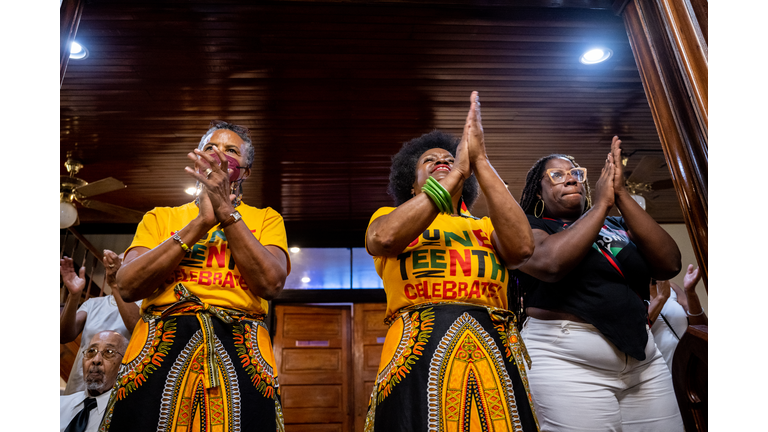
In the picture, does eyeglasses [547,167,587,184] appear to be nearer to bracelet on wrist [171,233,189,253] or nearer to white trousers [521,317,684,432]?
white trousers [521,317,684,432]

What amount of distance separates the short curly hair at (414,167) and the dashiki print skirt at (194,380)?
0.84 m

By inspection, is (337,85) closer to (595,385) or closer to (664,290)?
(664,290)

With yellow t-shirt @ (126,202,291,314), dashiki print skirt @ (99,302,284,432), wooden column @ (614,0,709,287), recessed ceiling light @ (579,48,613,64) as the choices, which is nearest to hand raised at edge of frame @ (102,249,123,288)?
yellow t-shirt @ (126,202,291,314)

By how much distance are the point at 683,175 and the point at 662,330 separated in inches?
87.6

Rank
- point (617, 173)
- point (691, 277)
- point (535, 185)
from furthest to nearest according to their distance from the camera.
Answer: point (691, 277), point (535, 185), point (617, 173)

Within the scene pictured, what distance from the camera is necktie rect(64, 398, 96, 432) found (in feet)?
8.79

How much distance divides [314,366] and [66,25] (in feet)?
18.0

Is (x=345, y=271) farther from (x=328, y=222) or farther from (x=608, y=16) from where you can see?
(x=608, y=16)

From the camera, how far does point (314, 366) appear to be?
6652 millimetres

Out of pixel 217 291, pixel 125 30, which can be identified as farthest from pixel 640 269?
A: pixel 125 30

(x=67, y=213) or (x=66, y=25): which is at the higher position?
(x=67, y=213)

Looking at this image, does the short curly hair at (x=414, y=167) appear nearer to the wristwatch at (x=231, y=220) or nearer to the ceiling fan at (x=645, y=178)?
the wristwatch at (x=231, y=220)

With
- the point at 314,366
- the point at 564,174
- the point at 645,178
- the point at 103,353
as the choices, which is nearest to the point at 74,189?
the point at 103,353

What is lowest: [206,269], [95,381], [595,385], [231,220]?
[595,385]
